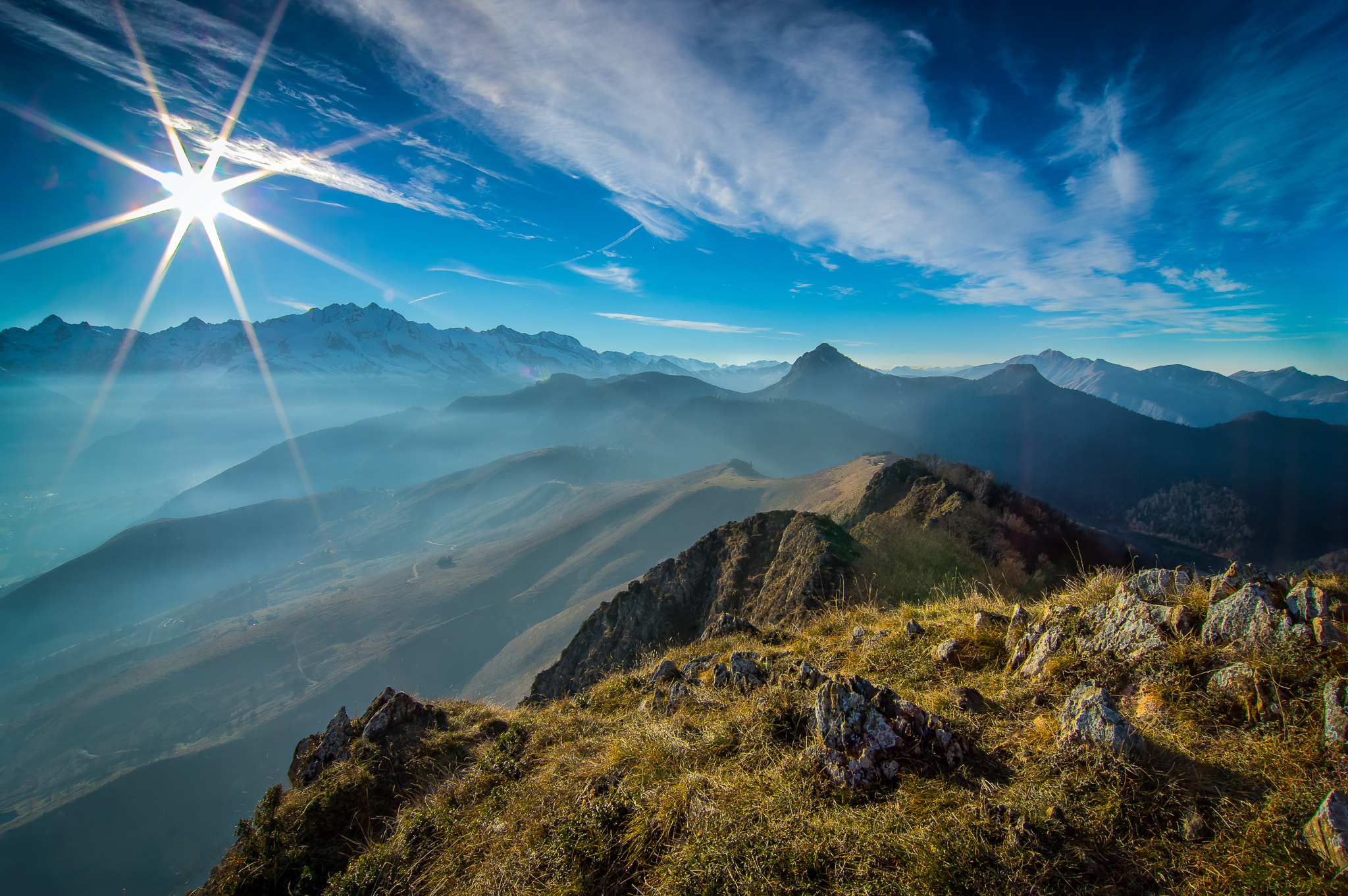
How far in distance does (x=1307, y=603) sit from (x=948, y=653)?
9.82 ft

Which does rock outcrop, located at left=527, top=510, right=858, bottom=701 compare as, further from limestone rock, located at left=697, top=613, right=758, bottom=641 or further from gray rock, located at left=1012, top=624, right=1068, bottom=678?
gray rock, located at left=1012, top=624, right=1068, bottom=678

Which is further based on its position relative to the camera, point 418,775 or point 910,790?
point 418,775

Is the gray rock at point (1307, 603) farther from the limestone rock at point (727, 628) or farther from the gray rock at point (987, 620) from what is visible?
the limestone rock at point (727, 628)

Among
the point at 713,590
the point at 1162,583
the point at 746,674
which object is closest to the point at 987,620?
the point at 1162,583

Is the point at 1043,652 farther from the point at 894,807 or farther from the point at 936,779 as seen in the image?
the point at 894,807

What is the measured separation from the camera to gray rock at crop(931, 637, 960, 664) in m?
5.98

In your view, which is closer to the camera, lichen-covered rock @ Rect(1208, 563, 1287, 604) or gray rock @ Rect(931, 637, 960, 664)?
lichen-covered rock @ Rect(1208, 563, 1287, 604)

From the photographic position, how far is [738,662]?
6922 mm

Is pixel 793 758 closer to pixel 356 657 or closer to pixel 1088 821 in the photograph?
pixel 1088 821

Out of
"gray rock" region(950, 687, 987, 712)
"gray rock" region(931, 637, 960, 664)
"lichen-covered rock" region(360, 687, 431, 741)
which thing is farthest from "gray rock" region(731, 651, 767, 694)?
"lichen-covered rock" region(360, 687, 431, 741)

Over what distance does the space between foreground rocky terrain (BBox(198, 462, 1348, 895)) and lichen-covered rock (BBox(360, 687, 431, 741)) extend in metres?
0.12

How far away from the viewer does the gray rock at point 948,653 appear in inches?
236

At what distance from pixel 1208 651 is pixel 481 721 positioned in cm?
948

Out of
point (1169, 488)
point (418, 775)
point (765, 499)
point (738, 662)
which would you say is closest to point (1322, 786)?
point (738, 662)
